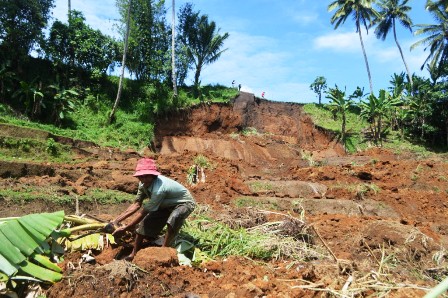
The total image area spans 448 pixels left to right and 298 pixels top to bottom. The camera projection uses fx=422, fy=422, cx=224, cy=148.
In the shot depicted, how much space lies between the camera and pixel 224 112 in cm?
2738

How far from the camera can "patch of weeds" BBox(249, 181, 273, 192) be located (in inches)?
551

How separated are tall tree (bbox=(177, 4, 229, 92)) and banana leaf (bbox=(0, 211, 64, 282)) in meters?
24.1

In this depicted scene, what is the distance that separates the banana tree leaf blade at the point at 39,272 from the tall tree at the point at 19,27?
1845 cm

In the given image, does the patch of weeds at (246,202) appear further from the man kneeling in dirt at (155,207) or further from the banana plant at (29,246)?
the banana plant at (29,246)

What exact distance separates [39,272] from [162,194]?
5.82ft

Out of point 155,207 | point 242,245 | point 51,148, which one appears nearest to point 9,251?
point 155,207

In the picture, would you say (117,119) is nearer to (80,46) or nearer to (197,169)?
(80,46)

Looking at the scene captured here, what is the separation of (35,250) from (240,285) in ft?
7.45

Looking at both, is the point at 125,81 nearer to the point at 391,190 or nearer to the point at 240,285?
the point at 391,190

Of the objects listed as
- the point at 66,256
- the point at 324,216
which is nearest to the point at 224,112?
the point at 324,216

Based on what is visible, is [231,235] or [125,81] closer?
[231,235]

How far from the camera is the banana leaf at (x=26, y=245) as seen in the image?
3686 millimetres

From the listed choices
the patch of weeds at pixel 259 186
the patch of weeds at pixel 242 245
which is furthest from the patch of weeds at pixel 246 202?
the patch of weeds at pixel 242 245

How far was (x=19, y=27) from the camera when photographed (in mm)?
20203
